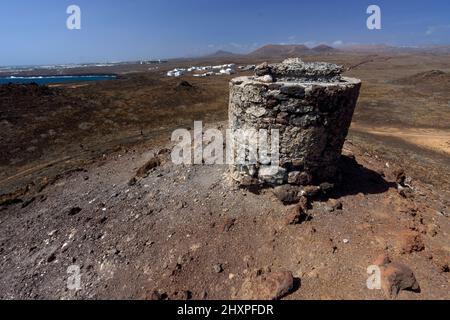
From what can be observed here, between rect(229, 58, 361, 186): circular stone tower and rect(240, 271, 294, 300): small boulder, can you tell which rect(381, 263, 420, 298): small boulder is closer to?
rect(240, 271, 294, 300): small boulder

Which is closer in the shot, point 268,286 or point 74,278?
point 268,286

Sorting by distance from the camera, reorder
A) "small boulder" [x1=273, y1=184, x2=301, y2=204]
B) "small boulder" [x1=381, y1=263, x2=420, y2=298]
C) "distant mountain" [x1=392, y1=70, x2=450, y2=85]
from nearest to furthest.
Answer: "small boulder" [x1=381, y1=263, x2=420, y2=298] → "small boulder" [x1=273, y1=184, x2=301, y2=204] → "distant mountain" [x1=392, y1=70, x2=450, y2=85]

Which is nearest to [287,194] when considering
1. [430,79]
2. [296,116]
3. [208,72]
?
[296,116]

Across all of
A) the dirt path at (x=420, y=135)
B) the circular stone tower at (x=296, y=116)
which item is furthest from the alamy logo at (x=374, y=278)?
the dirt path at (x=420, y=135)

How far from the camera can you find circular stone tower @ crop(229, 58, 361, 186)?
7062 mm

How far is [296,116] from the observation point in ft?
23.6

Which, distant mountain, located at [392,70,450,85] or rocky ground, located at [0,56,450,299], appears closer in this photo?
rocky ground, located at [0,56,450,299]

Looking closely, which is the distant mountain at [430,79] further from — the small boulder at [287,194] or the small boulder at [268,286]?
the small boulder at [268,286]

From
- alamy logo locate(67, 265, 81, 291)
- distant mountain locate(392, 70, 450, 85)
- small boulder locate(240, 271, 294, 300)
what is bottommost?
alamy logo locate(67, 265, 81, 291)

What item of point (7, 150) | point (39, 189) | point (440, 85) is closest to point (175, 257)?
point (39, 189)

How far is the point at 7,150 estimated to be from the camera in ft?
58.1

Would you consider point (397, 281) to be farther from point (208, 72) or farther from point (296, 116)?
point (208, 72)

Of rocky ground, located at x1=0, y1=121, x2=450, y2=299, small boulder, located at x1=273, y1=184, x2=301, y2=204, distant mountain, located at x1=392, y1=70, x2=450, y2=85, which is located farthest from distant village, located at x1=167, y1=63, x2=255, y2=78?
small boulder, located at x1=273, y1=184, x2=301, y2=204

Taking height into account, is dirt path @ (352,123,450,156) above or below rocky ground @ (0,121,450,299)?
above
